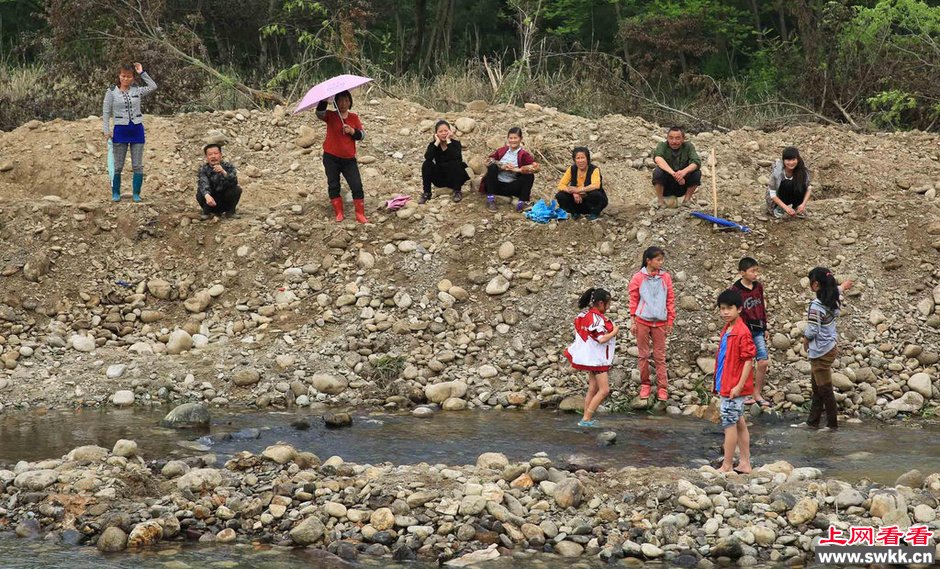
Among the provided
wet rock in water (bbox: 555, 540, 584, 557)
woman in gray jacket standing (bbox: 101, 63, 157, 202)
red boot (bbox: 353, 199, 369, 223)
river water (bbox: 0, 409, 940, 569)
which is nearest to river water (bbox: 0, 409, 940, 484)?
river water (bbox: 0, 409, 940, 569)

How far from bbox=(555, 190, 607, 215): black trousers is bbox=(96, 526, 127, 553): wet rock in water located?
21.1 feet

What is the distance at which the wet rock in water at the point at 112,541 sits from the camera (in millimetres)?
7664

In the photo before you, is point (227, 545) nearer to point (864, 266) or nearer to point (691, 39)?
point (864, 266)

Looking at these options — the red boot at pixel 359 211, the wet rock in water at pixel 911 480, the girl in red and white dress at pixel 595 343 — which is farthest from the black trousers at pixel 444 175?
the wet rock in water at pixel 911 480

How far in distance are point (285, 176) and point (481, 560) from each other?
8.60 meters

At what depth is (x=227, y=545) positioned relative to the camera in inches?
306

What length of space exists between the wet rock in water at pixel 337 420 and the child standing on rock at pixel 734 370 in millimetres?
3342

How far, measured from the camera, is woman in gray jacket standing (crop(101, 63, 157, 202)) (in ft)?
43.2

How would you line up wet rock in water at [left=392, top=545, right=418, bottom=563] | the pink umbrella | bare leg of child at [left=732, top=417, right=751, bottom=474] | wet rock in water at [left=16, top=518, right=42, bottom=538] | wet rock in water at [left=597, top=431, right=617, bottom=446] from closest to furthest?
wet rock in water at [left=392, top=545, right=418, bottom=563] < wet rock in water at [left=16, top=518, right=42, bottom=538] < bare leg of child at [left=732, top=417, right=751, bottom=474] < wet rock in water at [left=597, top=431, right=617, bottom=446] < the pink umbrella

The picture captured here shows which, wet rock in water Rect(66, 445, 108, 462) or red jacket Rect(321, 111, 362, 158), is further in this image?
red jacket Rect(321, 111, 362, 158)

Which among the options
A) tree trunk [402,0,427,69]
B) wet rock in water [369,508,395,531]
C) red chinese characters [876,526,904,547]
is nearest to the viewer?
red chinese characters [876,526,904,547]

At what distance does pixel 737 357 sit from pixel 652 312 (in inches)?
103

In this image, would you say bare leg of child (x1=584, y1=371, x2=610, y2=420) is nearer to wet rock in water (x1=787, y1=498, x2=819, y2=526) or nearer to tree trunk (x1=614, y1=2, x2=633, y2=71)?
wet rock in water (x1=787, y1=498, x2=819, y2=526)

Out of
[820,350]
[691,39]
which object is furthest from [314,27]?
[820,350]
